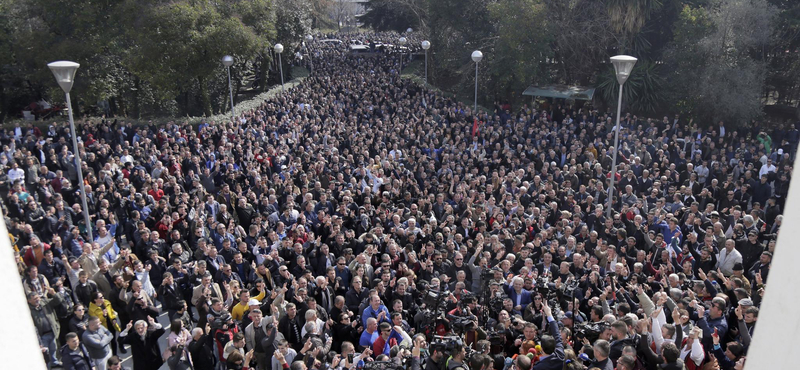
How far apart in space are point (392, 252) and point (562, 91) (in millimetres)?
16564

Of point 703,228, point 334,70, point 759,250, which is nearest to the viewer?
point 759,250

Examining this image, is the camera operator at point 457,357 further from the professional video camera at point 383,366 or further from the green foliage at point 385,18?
the green foliage at point 385,18

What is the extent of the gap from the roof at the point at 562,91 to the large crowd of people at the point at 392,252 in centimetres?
570

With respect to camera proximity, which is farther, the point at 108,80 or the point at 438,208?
the point at 108,80

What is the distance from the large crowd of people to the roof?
18.7 ft

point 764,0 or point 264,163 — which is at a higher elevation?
point 764,0

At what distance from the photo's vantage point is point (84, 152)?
14.4 meters

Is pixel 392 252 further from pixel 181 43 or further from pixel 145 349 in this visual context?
pixel 181 43

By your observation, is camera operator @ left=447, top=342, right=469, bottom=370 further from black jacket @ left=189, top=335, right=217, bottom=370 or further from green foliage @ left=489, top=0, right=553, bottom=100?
green foliage @ left=489, top=0, right=553, bottom=100

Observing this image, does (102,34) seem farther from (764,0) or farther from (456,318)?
(764,0)

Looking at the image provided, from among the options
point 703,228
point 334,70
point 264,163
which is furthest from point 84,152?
point 334,70

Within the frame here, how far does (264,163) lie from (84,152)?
4717mm

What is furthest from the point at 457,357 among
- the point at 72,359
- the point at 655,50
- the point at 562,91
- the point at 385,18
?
the point at 385,18

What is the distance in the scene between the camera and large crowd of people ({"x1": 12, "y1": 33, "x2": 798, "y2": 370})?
18.5ft
